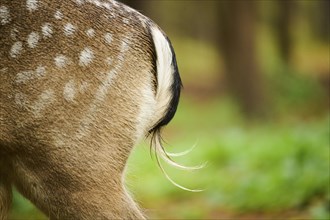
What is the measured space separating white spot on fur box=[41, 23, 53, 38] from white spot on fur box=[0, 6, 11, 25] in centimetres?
19

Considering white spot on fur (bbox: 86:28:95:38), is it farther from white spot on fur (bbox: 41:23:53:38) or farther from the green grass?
the green grass

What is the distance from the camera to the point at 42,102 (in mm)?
4355

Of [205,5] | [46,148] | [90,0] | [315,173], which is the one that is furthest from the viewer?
[205,5]

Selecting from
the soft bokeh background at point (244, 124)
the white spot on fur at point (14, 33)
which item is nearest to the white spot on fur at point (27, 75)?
the white spot on fur at point (14, 33)

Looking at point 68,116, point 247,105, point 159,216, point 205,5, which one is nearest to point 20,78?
point 68,116

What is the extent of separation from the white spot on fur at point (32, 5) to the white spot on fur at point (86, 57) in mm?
366

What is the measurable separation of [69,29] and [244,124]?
12.2 m

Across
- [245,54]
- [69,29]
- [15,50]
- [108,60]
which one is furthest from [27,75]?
[245,54]

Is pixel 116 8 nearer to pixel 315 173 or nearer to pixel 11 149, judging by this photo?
pixel 11 149

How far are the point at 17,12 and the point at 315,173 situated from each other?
12.7 feet

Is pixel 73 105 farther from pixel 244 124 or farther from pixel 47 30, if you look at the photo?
pixel 244 124

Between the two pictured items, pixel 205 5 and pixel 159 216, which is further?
pixel 205 5

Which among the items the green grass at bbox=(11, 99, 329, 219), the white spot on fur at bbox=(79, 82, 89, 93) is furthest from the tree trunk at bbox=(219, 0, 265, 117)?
the white spot on fur at bbox=(79, 82, 89, 93)

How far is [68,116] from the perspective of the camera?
4.37 meters
